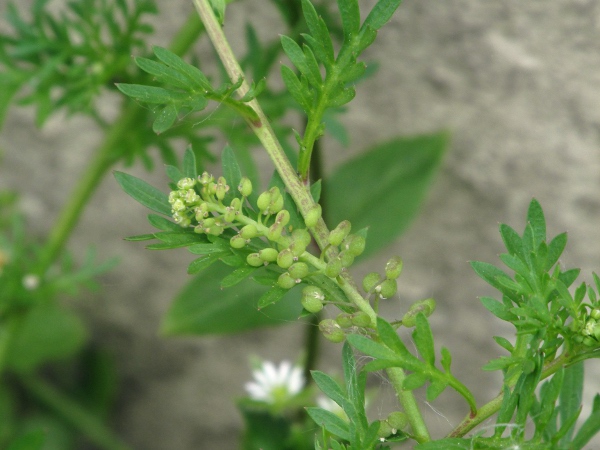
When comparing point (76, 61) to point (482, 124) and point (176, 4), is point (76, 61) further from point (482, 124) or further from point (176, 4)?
point (482, 124)

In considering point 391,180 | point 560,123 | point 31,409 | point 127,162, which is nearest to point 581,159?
point 560,123

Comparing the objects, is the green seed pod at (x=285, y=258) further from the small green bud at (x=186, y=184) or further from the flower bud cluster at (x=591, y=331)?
the flower bud cluster at (x=591, y=331)

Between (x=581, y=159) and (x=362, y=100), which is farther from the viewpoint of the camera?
(x=362, y=100)

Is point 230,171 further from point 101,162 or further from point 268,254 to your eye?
point 101,162

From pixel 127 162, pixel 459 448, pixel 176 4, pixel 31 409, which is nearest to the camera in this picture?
pixel 459 448

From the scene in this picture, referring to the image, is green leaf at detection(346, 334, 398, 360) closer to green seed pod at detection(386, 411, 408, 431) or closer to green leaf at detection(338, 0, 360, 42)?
green seed pod at detection(386, 411, 408, 431)

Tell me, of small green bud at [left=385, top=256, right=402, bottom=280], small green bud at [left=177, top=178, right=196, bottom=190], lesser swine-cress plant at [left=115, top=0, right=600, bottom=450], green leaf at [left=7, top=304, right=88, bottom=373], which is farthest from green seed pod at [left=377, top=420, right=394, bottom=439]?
green leaf at [left=7, top=304, right=88, bottom=373]

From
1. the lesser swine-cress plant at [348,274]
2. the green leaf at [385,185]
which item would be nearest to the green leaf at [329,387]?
the lesser swine-cress plant at [348,274]

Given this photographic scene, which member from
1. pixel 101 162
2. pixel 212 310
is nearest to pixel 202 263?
pixel 101 162
